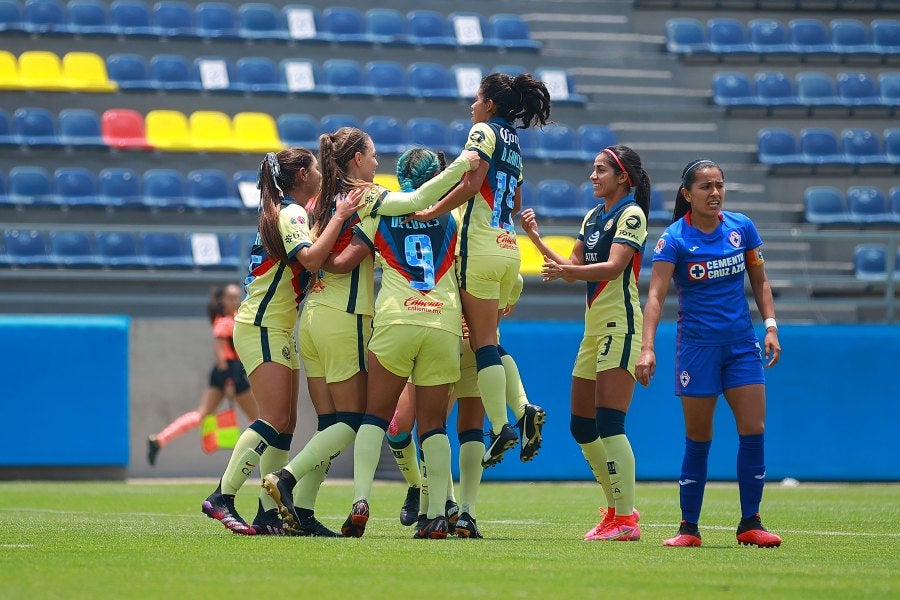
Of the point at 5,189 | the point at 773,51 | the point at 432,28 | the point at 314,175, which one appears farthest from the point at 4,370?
the point at 773,51

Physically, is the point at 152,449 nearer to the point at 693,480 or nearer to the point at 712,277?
the point at 693,480

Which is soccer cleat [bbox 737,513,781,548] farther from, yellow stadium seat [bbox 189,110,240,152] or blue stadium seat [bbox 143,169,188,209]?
yellow stadium seat [bbox 189,110,240,152]

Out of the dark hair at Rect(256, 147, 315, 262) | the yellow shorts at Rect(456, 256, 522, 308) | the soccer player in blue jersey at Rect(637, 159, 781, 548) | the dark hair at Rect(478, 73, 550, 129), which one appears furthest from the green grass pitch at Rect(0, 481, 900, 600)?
the dark hair at Rect(478, 73, 550, 129)

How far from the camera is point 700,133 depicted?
21672 mm

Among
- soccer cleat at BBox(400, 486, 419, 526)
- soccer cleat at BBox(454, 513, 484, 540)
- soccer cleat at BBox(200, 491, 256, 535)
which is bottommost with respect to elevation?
soccer cleat at BBox(400, 486, 419, 526)

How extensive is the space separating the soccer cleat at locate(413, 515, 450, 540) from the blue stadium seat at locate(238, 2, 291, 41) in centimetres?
1454

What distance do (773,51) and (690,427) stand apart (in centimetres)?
1664

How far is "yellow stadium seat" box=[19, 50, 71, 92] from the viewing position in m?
19.3

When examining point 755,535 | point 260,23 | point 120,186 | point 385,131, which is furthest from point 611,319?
point 260,23

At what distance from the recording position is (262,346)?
752cm

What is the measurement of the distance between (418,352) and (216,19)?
14.7 metres

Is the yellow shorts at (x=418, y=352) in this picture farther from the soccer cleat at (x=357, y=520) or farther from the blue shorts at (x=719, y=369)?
the blue shorts at (x=719, y=369)

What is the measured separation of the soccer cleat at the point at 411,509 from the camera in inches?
329

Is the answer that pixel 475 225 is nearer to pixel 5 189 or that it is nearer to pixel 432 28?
pixel 5 189
